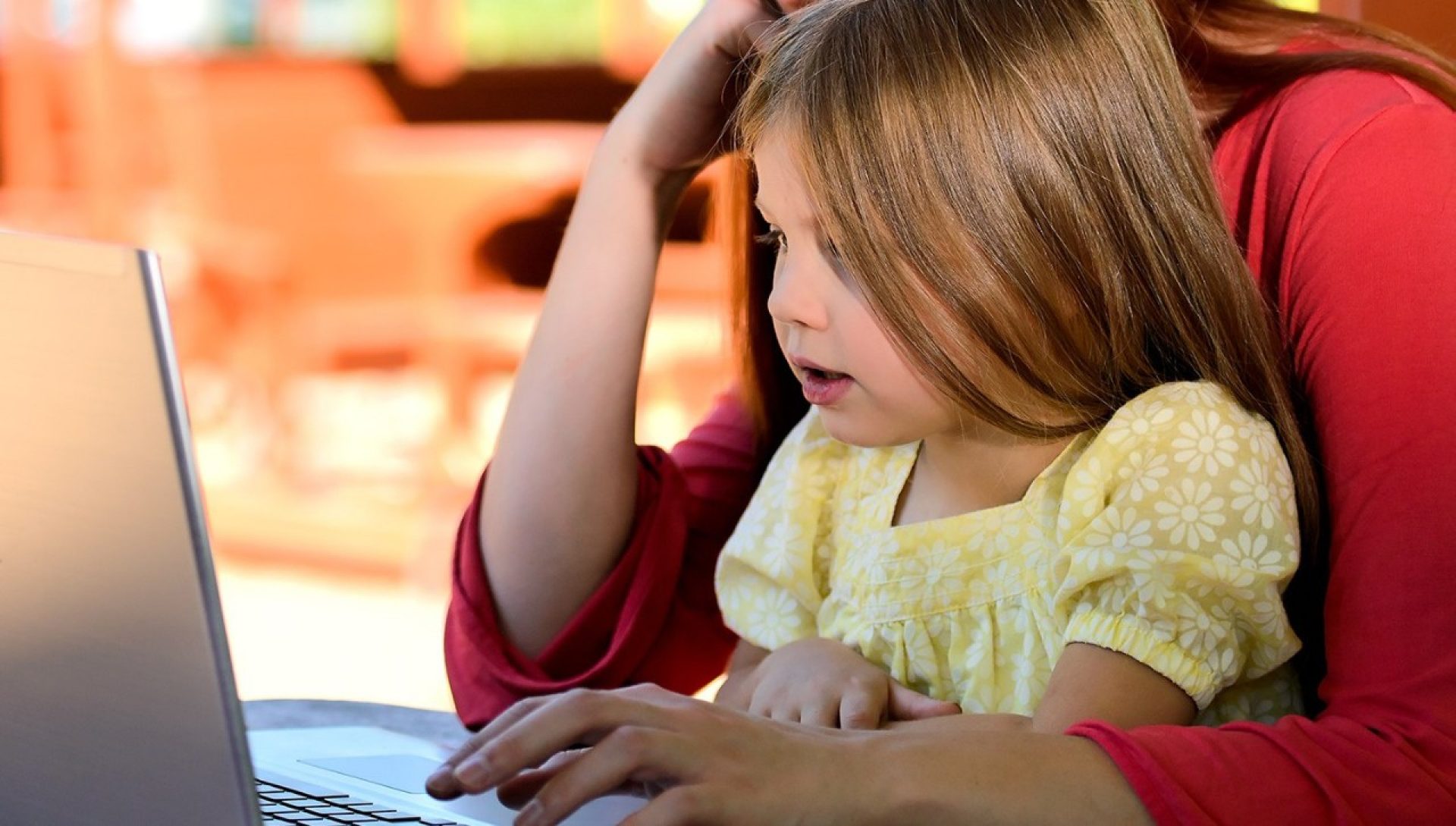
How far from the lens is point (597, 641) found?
111 cm

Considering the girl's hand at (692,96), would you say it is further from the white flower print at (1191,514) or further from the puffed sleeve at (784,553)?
the white flower print at (1191,514)

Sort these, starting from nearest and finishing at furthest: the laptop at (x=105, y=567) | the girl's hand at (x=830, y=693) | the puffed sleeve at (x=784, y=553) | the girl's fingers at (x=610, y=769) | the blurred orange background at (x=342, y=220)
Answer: the laptop at (x=105, y=567) < the girl's fingers at (x=610, y=769) < the girl's hand at (x=830, y=693) < the puffed sleeve at (x=784, y=553) < the blurred orange background at (x=342, y=220)

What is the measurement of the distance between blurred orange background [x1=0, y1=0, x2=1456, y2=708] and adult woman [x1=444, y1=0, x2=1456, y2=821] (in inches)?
102

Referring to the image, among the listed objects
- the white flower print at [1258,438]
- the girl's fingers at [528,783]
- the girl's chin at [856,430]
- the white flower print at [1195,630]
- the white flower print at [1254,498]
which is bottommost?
the white flower print at [1195,630]

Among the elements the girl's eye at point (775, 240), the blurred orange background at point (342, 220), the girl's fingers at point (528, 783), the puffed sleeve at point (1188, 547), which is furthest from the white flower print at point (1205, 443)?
the blurred orange background at point (342, 220)

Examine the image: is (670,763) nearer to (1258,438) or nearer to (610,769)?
Result: (610,769)

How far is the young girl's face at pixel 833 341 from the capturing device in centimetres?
86

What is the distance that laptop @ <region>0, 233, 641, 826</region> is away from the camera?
504mm

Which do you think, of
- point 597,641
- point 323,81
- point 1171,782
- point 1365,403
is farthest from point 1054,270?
point 323,81

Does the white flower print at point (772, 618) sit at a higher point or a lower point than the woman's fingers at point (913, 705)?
higher

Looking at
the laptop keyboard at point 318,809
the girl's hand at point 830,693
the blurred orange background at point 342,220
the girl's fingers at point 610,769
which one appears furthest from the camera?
the blurred orange background at point 342,220

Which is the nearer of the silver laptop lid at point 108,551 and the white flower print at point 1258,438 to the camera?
the silver laptop lid at point 108,551

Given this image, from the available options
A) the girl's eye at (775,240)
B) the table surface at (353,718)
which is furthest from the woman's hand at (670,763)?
the table surface at (353,718)

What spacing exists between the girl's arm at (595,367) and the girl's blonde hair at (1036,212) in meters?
0.23
